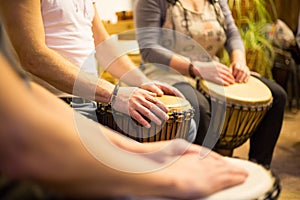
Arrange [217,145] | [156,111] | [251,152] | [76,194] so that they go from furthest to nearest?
[251,152], [217,145], [156,111], [76,194]

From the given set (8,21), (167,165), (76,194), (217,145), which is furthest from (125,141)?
(217,145)

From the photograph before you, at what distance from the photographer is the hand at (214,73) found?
1.90 m

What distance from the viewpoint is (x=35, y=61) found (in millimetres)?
1272

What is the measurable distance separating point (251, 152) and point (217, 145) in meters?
0.30

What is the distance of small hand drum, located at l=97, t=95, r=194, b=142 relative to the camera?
4.61 feet

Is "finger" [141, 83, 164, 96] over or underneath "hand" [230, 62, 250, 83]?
over

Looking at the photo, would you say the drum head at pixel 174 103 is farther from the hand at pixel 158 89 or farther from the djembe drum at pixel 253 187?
the djembe drum at pixel 253 187

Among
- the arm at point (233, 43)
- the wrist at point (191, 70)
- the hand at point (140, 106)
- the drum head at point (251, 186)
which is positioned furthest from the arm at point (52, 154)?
the arm at point (233, 43)

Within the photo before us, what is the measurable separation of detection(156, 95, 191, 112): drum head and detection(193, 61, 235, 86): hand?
446mm

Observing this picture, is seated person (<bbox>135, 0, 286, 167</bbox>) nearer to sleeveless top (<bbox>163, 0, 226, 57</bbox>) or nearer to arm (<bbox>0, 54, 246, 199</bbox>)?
sleeveless top (<bbox>163, 0, 226, 57</bbox>)

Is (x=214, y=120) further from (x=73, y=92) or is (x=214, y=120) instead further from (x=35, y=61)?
(x=35, y=61)

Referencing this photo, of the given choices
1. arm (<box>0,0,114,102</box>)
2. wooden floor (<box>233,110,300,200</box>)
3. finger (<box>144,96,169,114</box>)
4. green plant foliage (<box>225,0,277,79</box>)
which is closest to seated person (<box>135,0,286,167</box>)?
wooden floor (<box>233,110,300,200</box>)

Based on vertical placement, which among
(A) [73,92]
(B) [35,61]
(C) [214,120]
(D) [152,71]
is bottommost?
(C) [214,120]

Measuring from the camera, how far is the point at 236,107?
181cm
